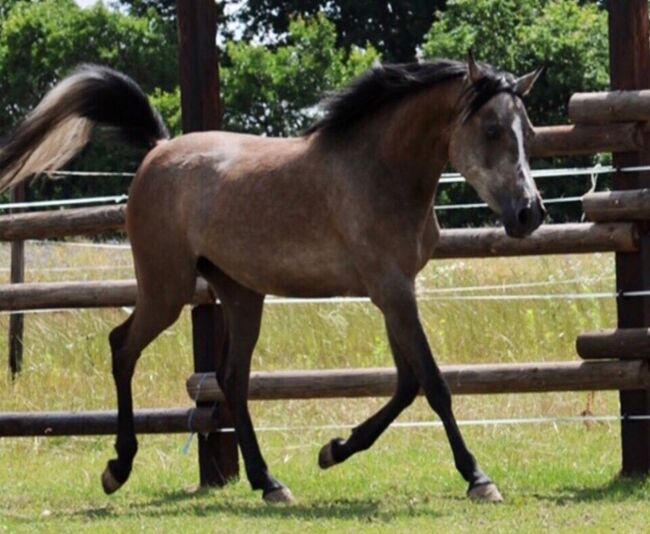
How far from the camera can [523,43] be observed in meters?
29.7

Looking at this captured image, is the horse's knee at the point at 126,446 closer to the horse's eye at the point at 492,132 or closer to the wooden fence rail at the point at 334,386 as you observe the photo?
the wooden fence rail at the point at 334,386

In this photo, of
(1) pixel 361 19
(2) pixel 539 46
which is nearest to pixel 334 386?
(2) pixel 539 46

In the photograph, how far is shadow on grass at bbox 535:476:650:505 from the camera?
25.1 ft

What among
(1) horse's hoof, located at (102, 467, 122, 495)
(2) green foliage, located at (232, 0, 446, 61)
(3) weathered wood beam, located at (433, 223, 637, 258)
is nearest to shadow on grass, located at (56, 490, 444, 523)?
(1) horse's hoof, located at (102, 467, 122, 495)

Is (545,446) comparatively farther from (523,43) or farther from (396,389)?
(523,43)

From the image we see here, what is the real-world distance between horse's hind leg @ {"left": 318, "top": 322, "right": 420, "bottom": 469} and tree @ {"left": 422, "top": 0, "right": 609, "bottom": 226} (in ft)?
58.8

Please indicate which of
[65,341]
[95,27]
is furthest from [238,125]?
[65,341]

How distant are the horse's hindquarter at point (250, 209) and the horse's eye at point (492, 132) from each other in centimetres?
83

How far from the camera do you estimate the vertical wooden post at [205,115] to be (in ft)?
30.0

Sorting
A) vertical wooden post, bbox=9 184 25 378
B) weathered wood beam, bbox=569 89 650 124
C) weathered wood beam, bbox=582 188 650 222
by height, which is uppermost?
weathered wood beam, bbox=569 89 650 124

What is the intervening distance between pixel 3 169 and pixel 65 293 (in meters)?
0.88

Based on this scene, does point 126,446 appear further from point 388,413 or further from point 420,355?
point 420,355

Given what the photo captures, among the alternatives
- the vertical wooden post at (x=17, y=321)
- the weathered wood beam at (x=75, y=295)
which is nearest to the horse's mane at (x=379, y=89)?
the weathered wood beam at (x=75, y=295)

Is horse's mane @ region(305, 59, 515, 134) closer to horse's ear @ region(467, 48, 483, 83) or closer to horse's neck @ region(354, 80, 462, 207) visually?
horse's neck @ region(354, 80, 462, 207)
